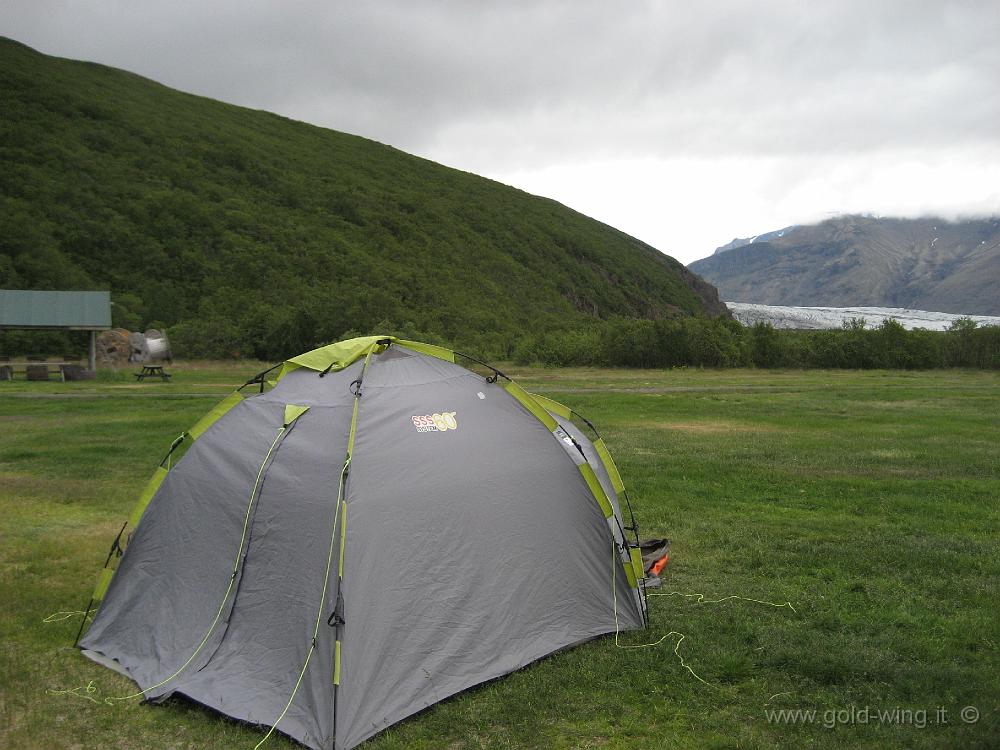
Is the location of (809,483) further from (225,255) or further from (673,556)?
(225,255)

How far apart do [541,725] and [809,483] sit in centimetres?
921

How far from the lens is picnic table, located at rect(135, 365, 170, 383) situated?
3778cm

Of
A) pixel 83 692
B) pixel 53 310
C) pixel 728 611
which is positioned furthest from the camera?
pixel 53 310

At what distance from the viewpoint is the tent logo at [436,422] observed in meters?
6.86

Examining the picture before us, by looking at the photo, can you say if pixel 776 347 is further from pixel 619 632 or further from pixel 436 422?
pixel 436 422

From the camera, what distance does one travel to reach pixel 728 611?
25.1 feet

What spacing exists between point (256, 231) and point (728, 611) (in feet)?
255

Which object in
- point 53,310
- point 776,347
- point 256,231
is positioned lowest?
point 776,347

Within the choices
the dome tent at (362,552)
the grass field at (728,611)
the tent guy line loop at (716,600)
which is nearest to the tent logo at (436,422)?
the dome tent at (362,552)

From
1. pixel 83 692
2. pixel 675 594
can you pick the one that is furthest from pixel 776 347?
pixel 83 692

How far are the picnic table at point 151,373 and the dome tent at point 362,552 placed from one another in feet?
108

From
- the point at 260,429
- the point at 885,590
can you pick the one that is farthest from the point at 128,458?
the point at 885,590

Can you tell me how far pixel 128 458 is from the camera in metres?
16.1

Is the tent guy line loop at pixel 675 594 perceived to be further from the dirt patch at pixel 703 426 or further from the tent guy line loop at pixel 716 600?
the dirt patch at pixel 703 426
